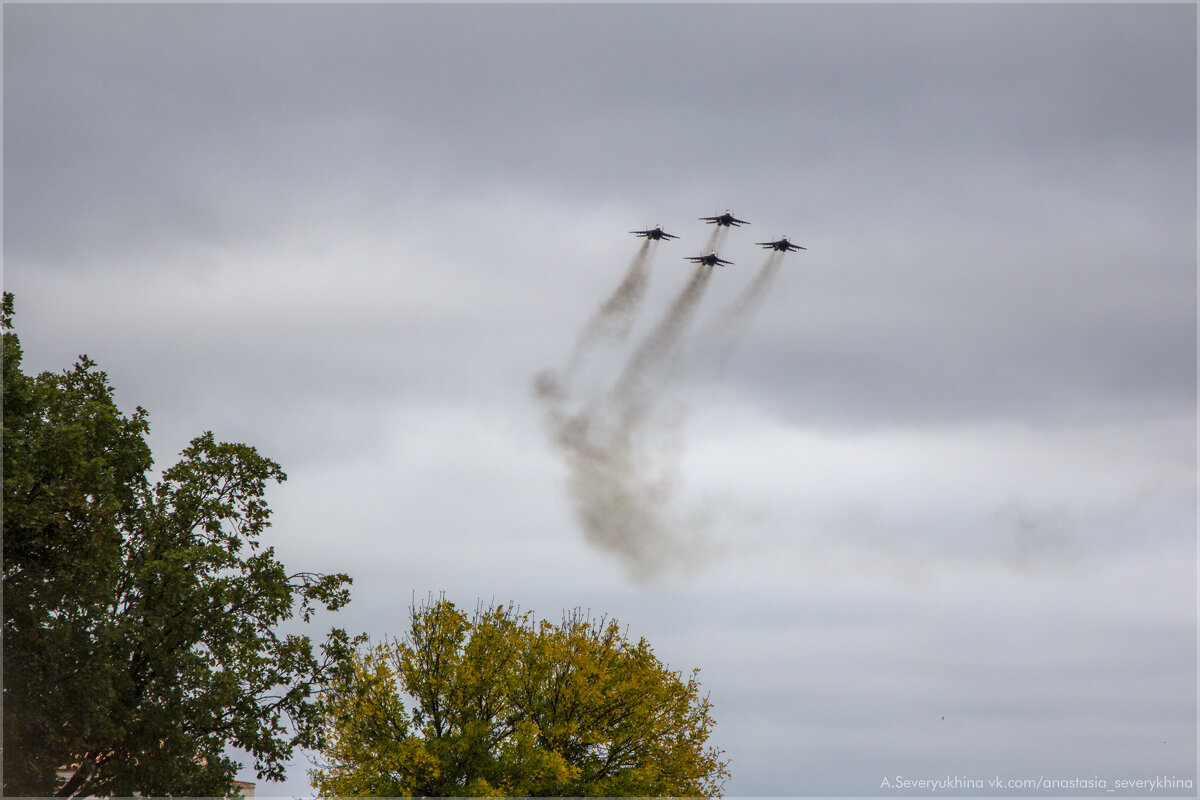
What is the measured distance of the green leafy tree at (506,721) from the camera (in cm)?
4981

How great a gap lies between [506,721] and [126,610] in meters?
15.1

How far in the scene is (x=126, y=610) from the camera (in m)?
46.2

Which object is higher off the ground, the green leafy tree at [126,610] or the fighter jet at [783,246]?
the fighter jet at [783,246]

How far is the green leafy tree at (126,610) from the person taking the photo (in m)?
41.7

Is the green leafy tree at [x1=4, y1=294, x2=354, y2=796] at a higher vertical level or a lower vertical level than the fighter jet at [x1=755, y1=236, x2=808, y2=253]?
lower

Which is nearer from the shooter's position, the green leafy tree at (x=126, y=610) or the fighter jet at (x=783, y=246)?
the green leafy tree at (x=126, y=610)

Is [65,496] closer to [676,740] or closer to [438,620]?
[438,620]

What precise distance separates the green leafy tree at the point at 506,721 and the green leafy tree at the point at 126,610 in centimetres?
377

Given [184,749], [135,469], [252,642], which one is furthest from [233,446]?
[184,749]

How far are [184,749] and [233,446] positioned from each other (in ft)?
36.2

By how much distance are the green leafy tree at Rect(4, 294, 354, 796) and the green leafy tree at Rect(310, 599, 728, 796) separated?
12.4 feet

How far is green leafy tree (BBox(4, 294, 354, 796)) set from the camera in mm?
41656

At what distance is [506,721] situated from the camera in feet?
172

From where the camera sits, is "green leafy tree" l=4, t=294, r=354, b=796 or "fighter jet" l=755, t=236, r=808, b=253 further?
"fighter jet" l=755, t=236, r=808, b=253
